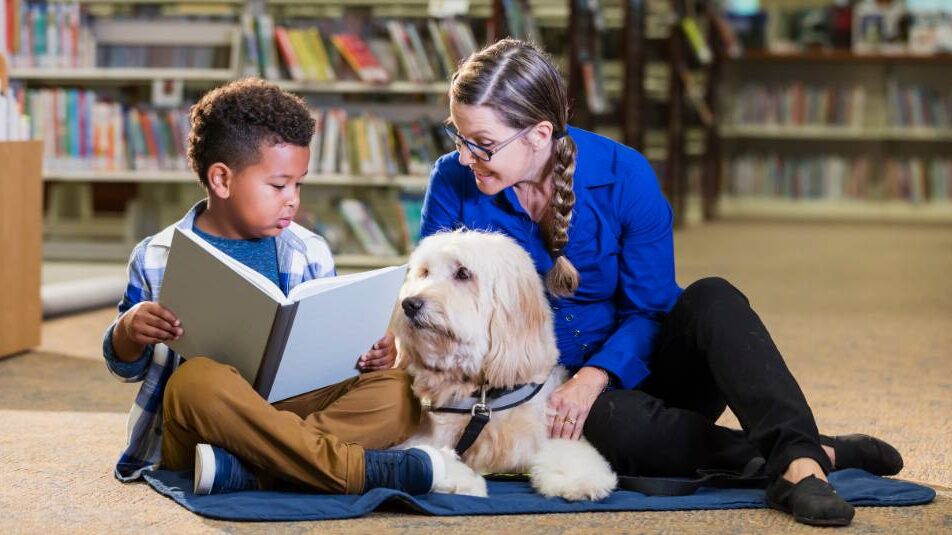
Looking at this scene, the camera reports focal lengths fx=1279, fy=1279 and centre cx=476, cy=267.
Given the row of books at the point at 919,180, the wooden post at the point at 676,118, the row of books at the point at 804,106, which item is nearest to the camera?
the wooden post at the point at 676,118

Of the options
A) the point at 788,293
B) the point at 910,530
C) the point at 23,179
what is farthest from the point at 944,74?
the point at 910,530

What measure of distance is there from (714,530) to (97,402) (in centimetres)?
161

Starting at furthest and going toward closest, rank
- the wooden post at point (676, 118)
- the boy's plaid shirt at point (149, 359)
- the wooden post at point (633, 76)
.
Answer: the wooden post at point (676, 118) < the wooden post at point (633, 76) < the boy's plaid shirt at point (149, 359)

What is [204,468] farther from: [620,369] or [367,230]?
[367,230]

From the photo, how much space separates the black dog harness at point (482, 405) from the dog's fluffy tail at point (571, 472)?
0.29 ft

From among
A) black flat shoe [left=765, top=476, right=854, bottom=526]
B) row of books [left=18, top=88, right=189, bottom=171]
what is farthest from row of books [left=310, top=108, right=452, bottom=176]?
black flat shoe [left=765, top=476, right=854, bottom=526]

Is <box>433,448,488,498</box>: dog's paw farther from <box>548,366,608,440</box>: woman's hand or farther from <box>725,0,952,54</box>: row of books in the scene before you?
<box>725,0,952,54</box>: row of books

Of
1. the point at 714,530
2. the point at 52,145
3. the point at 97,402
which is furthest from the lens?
the point at 52,145

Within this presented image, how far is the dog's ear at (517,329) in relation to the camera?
2.00 m

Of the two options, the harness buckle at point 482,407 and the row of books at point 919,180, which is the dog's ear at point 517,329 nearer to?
the harness buckle at point 482,407

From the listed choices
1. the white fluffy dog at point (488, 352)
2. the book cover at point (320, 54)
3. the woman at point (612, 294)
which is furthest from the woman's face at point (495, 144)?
the book cover at point (320, 54)

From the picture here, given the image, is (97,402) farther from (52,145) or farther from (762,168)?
(762,168)

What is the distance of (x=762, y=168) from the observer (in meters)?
9.57

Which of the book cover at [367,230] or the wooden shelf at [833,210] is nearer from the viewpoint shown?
the book cover at [367,230]
